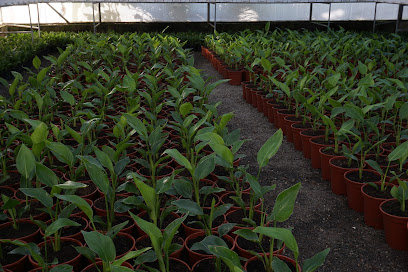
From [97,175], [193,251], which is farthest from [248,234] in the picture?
[97,175]

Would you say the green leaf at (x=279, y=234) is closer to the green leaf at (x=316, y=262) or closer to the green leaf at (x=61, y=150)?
the green leaf at (x=316, y=262)

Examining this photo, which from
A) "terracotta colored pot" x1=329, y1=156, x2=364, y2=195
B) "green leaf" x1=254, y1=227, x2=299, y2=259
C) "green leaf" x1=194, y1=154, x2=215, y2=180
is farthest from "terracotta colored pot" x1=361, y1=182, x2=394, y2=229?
"green leaf" x1=254, y1=227, x2=299, y2=259

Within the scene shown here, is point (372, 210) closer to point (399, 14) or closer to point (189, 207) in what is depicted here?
point (189, 207)

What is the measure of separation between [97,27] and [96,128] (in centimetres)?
850

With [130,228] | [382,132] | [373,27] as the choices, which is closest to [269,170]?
[382,132]

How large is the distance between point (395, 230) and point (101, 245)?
167 centimetres

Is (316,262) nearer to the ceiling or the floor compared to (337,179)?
nearer to the ceiling

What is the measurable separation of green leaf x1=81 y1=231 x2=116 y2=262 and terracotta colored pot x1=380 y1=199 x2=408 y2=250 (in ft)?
5.18

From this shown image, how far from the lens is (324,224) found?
2.71m

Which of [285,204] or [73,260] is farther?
[73,260]

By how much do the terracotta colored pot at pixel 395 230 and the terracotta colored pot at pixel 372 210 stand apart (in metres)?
0.08

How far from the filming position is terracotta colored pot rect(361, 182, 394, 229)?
8.25 feet

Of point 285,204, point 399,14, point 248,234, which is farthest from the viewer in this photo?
point 399,14

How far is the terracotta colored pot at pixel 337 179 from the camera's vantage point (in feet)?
9.70
